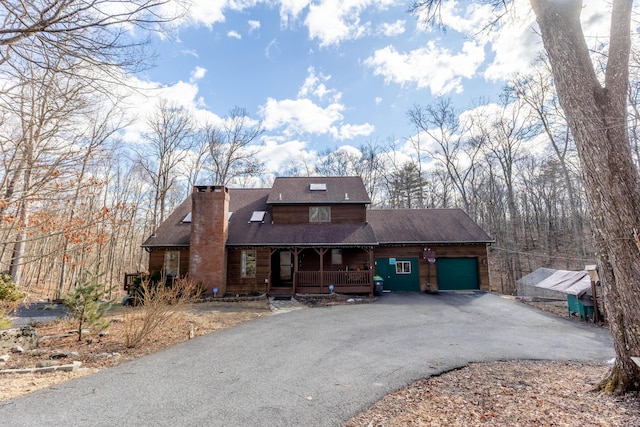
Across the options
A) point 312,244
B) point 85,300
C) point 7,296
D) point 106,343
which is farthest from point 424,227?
point 7,296

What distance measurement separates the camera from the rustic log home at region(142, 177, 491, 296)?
14812 millimetres

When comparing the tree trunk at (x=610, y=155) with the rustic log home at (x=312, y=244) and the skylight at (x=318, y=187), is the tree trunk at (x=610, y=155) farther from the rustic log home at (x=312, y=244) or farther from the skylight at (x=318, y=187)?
the skylight at (x=318, y=187)

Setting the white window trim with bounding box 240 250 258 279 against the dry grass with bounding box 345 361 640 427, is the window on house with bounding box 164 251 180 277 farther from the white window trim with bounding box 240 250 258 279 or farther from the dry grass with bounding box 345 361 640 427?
the dry grass with bounding box 345 361 640 427

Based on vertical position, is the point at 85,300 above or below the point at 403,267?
below

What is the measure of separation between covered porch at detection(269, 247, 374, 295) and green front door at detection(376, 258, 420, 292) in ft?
→ 3.96

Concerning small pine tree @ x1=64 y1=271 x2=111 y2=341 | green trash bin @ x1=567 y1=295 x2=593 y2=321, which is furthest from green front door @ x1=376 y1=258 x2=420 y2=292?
small pine tree @ x1=64 y1=271 x2=111 y2=341

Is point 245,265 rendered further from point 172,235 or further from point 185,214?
point 185,214

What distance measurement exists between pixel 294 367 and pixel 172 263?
11970 millimetres

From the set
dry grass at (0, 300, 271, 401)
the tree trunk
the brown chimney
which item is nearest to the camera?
the tree trunk

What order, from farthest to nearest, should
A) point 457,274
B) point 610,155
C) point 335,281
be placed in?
point 457,274 → point 335,281 → point 610,155

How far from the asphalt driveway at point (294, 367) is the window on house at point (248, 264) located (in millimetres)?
5427

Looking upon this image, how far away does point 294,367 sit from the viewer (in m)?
5.81

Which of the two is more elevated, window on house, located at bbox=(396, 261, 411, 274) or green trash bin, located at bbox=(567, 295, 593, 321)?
window on house, located at bbox=(396, 261, 411, 274)

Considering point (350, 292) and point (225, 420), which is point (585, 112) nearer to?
point (225, 420)
